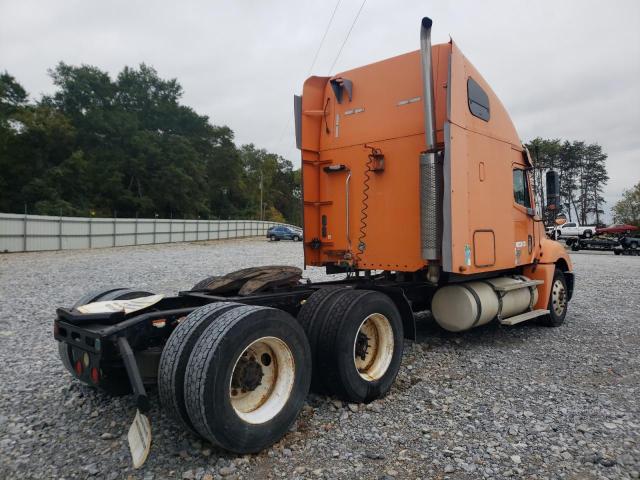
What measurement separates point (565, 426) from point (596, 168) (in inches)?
3303

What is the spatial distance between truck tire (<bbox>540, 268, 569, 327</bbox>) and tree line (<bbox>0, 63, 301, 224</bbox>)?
1180 inches

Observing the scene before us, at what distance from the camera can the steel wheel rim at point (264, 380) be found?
322 cm

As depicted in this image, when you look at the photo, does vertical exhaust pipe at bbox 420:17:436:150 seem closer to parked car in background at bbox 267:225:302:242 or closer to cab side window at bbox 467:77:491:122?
cab side window at bbox 467:77:491:122

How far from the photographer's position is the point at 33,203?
Answer: 38.0 metres

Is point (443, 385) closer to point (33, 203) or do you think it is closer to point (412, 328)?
point (412, 328)

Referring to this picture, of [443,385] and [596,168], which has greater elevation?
[596,168]

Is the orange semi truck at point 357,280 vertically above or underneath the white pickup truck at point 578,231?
underneath

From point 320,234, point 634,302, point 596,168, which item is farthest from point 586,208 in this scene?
point 320,234

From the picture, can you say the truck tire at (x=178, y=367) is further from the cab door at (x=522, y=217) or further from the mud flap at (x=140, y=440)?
the cab door at (x=522, y=217)

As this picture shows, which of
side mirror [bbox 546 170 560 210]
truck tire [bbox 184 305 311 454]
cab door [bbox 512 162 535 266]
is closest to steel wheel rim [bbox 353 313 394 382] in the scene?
truck tire [bbox 184 305 311 454]

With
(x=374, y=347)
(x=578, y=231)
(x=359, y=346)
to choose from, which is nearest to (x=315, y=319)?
(x=359, y=346)

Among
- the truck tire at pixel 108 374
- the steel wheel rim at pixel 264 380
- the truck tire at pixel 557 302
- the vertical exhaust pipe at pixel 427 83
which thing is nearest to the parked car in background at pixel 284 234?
the truck tire at pixel 557 302

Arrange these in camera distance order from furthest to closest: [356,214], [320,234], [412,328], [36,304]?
[36,304] → [320,234] → [356,214] → [412,328]

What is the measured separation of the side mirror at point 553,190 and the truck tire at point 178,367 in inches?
245
